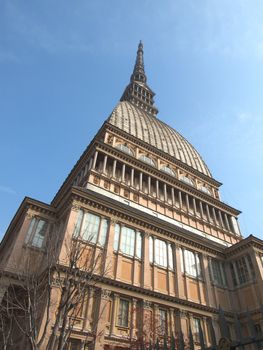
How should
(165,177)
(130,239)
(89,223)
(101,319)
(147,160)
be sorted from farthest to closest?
(147,160)
(165,177)
(130,239)
(89,223)
(101,319)

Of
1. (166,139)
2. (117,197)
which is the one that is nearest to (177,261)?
(117,197)

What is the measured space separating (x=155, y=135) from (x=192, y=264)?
28.0 metres

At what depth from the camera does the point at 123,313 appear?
23.2 metres

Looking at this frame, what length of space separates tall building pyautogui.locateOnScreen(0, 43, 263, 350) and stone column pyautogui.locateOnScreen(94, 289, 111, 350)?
6 cm

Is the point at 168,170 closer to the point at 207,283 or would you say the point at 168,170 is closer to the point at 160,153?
the point at 160,153

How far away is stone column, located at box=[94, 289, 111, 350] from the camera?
20.3 metres

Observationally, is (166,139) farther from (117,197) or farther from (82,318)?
(82,318)

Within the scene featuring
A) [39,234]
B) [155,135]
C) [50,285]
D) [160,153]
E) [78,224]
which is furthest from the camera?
[155,135]

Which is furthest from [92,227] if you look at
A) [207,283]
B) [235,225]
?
[235,225]

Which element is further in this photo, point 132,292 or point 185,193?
point 185,193

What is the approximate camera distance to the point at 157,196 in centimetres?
3856

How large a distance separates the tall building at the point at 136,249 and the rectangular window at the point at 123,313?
0.09 meters

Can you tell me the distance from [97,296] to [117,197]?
13412mm

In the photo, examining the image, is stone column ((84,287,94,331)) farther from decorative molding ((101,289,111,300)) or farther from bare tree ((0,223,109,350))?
decorative molding ((101,289,111,300))
